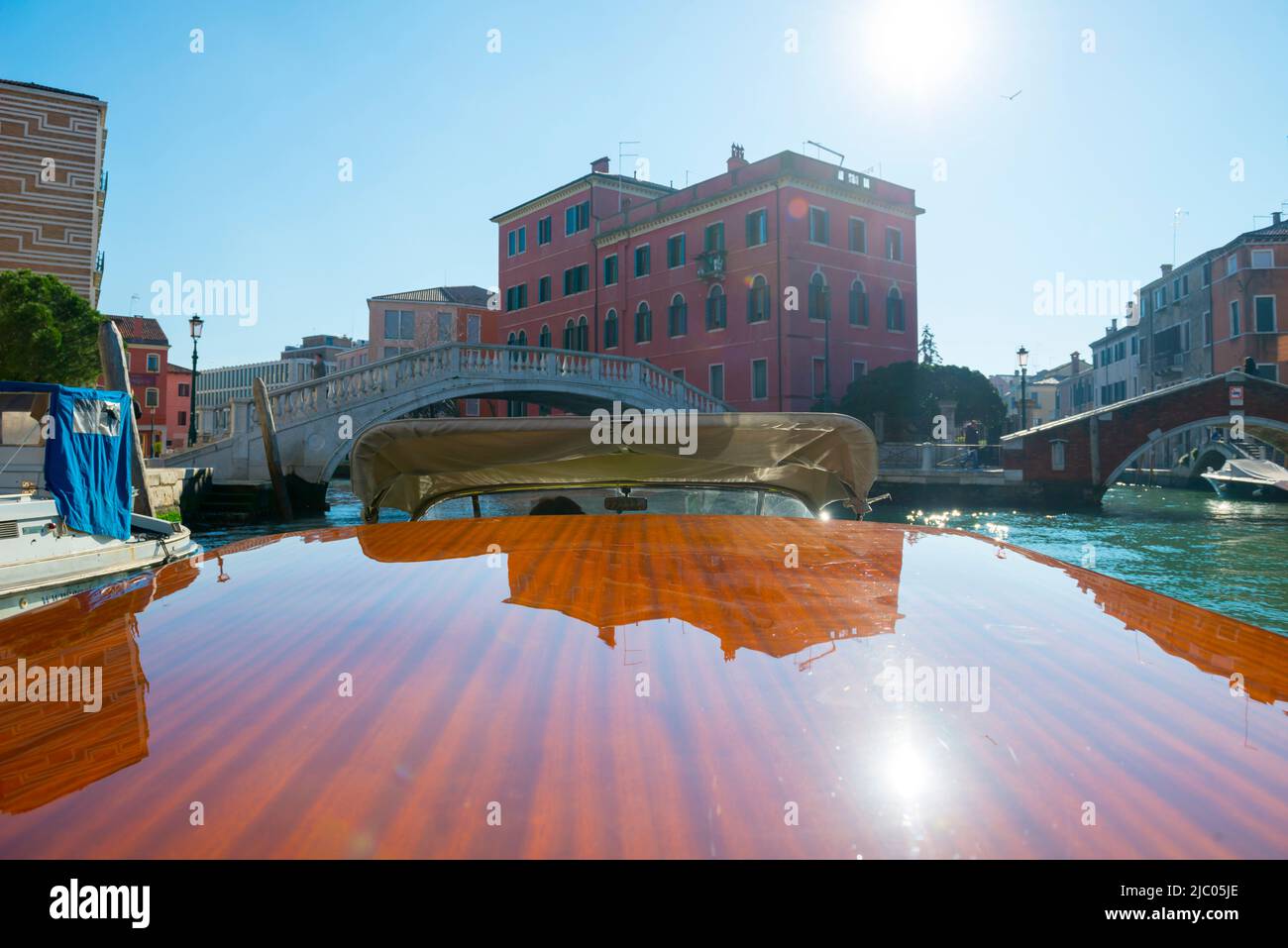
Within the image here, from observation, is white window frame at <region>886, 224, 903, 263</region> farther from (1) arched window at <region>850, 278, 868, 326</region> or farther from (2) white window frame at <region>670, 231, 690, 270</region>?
(2) white window frame at <region>670, 231, 690, 270</region>

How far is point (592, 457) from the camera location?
3.46m

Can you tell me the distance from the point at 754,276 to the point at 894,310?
16.7ft

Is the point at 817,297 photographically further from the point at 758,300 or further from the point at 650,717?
the point at 650,717

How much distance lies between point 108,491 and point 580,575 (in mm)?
7903

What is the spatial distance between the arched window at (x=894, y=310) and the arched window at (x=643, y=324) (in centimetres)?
740

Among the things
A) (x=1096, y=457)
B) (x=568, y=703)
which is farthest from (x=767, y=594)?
(x=1096, y=457)

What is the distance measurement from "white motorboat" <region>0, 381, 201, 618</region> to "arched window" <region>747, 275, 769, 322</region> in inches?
717

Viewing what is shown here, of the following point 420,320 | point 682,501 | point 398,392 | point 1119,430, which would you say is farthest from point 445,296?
point 682,501

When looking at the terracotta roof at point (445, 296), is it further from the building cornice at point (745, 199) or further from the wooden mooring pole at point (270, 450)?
the wooden mooring pole at point (270, 450)

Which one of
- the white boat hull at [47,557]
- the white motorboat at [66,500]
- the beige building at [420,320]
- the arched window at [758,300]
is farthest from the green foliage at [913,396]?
the beige building at [420,320]

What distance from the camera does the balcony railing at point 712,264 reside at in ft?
82.3

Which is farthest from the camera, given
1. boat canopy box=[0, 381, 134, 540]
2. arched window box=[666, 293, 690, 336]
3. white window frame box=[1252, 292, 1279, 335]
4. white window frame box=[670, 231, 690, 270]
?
white window frame box=[1252, 292, 1279, 335]

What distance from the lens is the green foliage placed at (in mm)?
23828

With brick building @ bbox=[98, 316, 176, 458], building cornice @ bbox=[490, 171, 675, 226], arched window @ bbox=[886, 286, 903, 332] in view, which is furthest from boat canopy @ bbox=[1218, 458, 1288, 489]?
brick building @ bbox=[98, 316, 176, 458]
